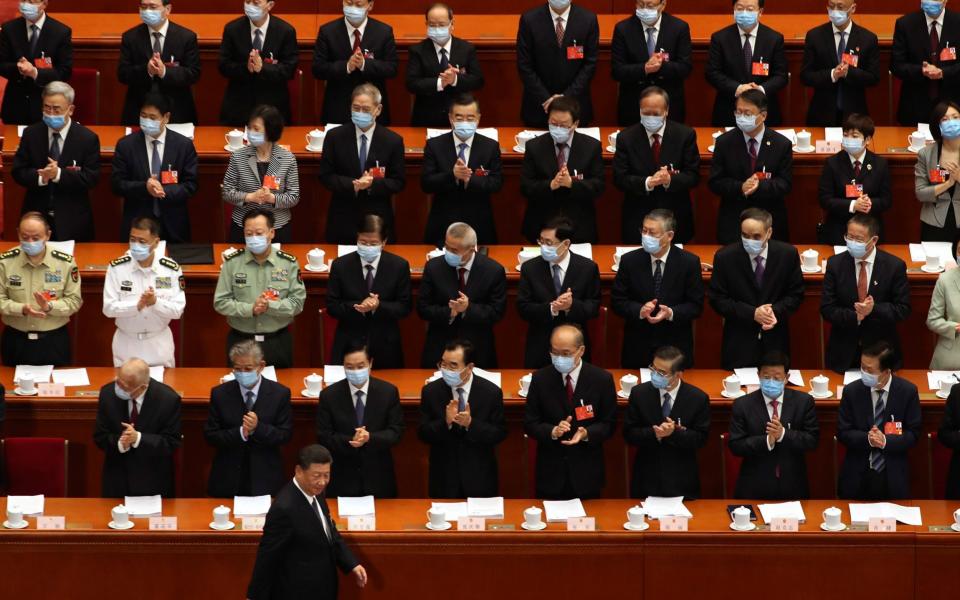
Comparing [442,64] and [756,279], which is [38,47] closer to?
[442,64]

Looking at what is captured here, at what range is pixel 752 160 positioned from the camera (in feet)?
36.7

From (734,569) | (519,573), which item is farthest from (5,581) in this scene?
(734,569)

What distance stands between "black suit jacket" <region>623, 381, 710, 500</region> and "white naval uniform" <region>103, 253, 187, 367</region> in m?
2.64

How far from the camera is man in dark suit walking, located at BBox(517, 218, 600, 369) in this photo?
10281 mm

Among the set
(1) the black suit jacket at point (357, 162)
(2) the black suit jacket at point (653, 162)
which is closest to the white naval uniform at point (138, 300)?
(1) the black suit jacket at point (357, 162)

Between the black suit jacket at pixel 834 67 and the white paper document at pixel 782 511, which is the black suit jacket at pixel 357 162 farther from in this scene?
the white paper document at pixel 782 511

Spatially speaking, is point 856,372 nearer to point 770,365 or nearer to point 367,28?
point 770,365

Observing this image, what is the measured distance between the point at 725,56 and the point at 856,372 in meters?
2.46

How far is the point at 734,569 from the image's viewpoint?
29.5 ft

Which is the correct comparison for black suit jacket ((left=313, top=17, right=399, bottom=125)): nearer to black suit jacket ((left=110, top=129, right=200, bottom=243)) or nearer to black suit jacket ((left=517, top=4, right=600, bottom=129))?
black suit jacket ((left=517, top=4, right=600, bottom=129))

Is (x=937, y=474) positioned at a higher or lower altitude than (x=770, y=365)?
lower

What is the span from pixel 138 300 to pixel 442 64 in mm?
2787

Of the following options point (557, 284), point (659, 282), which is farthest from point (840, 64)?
point (557, 284)

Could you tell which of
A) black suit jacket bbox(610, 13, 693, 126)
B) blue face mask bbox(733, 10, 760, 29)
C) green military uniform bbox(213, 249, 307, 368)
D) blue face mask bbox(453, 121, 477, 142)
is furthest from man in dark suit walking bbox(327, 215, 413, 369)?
blue face mask bbox(733, 10, 760, 29)
